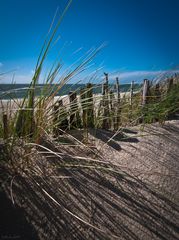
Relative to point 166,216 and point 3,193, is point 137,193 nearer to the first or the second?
point 166,216

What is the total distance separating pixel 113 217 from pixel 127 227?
84mm

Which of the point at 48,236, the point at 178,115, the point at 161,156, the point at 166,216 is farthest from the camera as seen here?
the point at 178,115

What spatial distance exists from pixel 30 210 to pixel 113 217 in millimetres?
429

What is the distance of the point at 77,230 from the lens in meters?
0.94

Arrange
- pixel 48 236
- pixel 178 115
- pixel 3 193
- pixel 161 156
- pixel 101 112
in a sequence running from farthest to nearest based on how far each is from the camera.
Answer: pixel 178 115, pixel 101 112, pixel 161 156, pixel 3 193, pixel 48 236

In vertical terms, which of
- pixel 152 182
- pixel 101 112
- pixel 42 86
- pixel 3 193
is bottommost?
pixel 152 182

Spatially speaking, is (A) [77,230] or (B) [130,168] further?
(B) [130,168]

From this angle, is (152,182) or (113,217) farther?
(152,182)

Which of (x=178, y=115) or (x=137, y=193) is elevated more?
(x=178, y=115)

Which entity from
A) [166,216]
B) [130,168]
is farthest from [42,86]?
[166,216]

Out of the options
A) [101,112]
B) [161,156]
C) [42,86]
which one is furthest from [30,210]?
[101,112]

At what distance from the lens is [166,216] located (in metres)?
1.13

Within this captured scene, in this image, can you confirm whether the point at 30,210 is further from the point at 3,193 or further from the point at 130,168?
the point at 130,168

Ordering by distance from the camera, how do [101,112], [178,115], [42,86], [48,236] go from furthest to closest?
[178,115]
[101,112]
[42,86]
[48,236]
